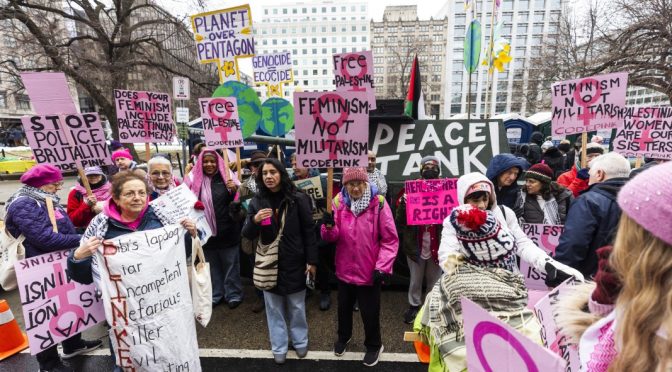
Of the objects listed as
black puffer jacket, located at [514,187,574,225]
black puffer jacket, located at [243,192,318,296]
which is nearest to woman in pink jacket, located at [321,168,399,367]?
black puffer jacket, located at [243,192,318,296]

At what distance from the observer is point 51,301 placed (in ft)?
9.04

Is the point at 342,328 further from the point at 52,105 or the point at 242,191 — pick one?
the point at 52,105

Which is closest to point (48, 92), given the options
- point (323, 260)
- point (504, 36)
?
point (323, 260)

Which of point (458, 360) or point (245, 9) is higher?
point (245, 9)

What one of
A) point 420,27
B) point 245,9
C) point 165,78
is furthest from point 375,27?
point 245,9

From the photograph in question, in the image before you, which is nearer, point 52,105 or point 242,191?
point 52,105

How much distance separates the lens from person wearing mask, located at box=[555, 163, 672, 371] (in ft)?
2.80

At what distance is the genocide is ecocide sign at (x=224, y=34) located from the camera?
4922 millimetres

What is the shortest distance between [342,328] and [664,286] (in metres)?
2.70

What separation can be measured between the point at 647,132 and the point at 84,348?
23.4 feet

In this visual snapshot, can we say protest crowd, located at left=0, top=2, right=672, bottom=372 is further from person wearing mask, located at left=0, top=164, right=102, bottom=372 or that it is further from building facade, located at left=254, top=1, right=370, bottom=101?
building facade, located at left=254, top=1, right=370, bottom=101

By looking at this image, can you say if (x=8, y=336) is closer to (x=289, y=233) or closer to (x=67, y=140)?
(x=67, y=140)

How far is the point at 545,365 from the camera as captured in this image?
1.16 m

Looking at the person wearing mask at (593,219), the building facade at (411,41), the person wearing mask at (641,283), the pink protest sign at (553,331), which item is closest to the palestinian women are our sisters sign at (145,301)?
the pink protest sign at (553,331)
